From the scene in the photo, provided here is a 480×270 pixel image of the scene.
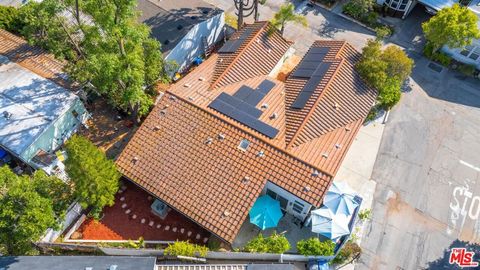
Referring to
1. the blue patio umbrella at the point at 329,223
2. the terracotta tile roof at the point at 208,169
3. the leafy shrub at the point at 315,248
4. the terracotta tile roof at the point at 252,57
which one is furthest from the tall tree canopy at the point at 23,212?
the blue patio umbrella at the point at 329,223

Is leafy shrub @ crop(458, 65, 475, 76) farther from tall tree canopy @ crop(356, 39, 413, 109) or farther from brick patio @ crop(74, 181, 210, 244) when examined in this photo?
brick patio @ crop(74, 181, 210, 244)

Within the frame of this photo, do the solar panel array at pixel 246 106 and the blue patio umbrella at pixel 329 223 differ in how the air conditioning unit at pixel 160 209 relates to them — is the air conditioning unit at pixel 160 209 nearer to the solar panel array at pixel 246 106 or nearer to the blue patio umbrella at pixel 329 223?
the solar panel array at pixel 246 106

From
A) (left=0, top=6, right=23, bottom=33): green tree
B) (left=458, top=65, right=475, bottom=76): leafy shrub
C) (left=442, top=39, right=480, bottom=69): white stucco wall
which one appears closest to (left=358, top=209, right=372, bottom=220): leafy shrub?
(left=458, top=65, right=475, bottom=76): leafy shrub

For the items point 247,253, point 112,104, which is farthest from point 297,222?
point 112,104

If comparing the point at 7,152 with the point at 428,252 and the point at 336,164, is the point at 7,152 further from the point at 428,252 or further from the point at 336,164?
the point at 428,252

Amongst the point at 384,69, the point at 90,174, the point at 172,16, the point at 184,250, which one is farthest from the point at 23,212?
the point at 384,69

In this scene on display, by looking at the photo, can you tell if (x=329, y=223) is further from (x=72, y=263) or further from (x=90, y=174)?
(x=72, y=263)
